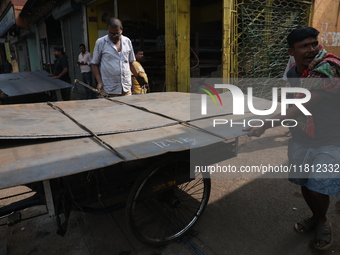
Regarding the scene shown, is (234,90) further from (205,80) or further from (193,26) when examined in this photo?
(193,26)

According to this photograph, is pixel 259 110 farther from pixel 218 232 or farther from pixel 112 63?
pixel 112 63

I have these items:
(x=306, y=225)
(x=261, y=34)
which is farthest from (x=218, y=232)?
(x=261, y=34)

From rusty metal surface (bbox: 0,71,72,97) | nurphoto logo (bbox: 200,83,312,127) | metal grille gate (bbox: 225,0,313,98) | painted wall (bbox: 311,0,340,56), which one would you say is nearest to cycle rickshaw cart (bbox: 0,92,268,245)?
nurphoto logo (bbox: 200,83,312,127)

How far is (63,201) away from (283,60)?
687cm

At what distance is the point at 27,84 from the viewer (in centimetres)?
586

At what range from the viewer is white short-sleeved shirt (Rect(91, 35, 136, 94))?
409 centimetres

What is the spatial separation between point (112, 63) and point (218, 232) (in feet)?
9.48

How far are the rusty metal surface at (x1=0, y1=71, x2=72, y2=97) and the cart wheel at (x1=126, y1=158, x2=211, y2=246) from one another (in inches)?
155

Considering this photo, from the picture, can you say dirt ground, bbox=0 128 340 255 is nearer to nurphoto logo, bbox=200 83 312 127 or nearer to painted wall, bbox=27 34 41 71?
nurphoto logo, bbox=200 83 312 127

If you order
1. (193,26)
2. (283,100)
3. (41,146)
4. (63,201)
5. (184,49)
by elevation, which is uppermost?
(193,26)

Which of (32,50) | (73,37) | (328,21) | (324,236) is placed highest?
(328,21)

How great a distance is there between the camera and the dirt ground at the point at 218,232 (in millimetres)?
2295

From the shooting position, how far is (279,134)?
17.3 ft

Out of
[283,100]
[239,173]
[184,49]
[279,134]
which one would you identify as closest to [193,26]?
[184,49]
